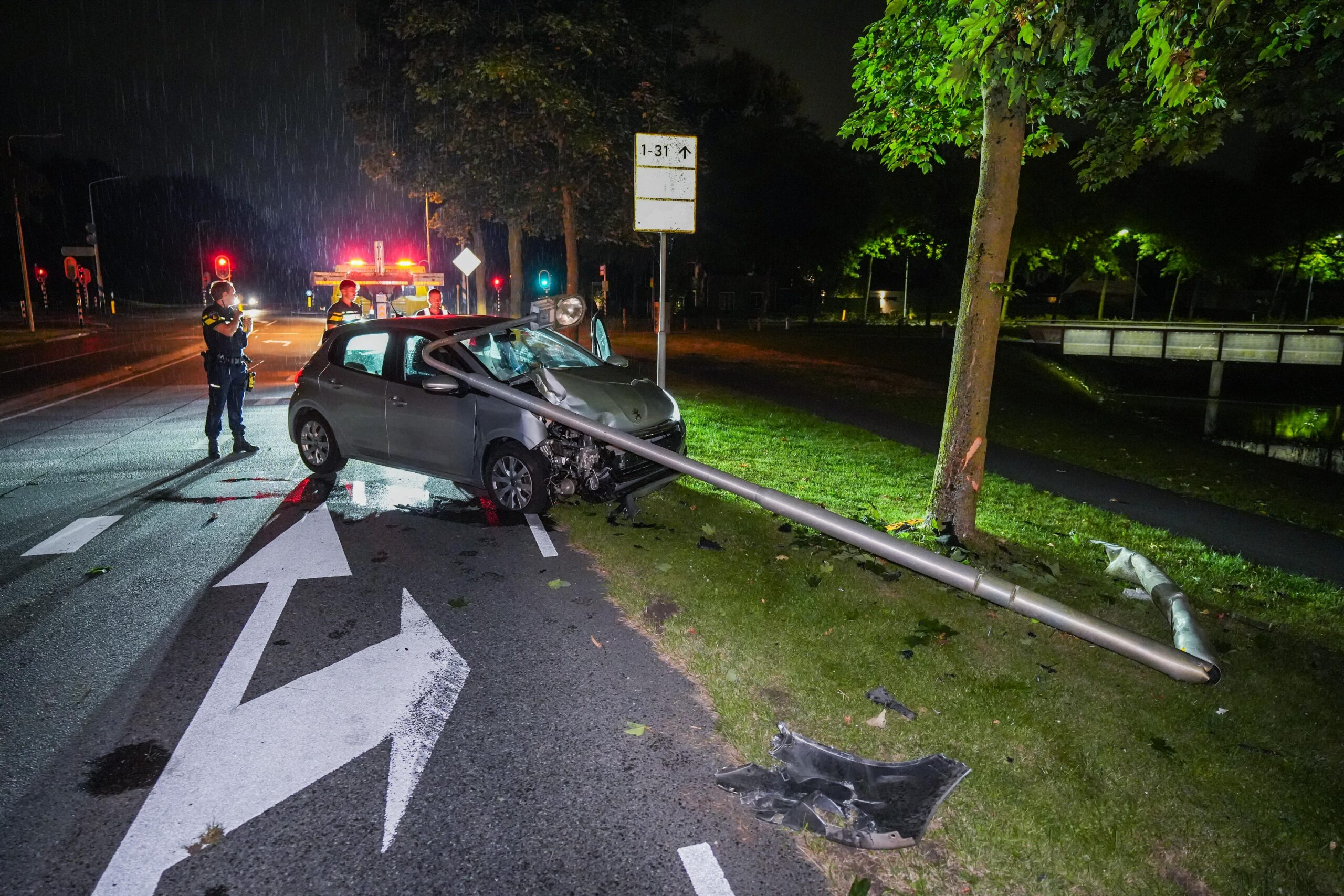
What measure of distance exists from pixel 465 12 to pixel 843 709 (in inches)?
793

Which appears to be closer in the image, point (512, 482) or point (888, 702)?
point (888, 702)

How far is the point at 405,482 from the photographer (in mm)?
8695

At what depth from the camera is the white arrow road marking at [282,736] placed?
10.2ft

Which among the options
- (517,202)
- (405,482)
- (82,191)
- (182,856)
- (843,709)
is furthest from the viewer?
(82,191)

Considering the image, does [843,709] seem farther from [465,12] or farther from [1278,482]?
[465,12]

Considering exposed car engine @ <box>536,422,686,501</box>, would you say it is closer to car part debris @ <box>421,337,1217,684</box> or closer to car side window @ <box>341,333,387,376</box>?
car side window @ <box>341,333,387,376</box>

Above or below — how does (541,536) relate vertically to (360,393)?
below

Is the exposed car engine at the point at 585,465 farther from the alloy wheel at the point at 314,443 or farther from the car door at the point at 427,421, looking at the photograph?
the alloy wheel at the point at 314,443

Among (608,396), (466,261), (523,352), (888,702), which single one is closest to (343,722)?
(888,702)

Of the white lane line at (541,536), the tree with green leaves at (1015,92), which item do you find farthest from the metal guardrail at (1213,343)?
the white lane line at (541,536)

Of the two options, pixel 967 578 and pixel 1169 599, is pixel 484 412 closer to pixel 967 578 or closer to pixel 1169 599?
pixel 967 578

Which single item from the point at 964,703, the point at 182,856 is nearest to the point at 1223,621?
the point at 964,703

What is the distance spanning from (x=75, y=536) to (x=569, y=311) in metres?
4.75

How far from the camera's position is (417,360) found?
7551 mm
